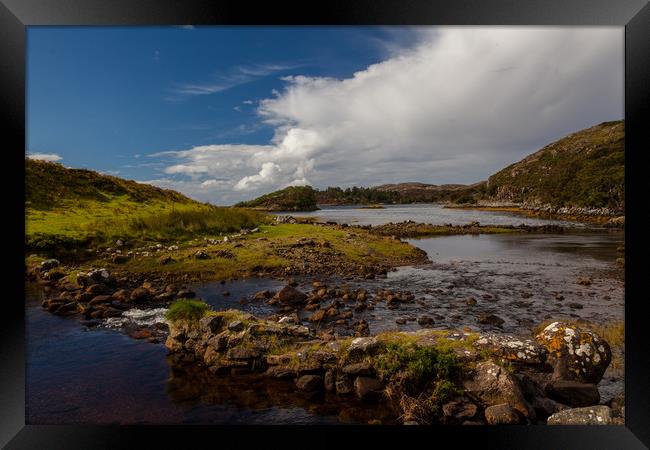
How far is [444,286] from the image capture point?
472 inches

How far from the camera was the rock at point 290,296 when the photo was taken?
396 inches

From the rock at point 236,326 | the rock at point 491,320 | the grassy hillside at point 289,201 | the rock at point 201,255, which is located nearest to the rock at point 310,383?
the rock at point 236,326

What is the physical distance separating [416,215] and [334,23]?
15.9m

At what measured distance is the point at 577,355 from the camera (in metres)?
5.95

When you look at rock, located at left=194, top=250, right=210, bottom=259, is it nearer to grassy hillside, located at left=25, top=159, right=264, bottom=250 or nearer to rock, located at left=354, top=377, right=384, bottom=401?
grassy hillside, located at left=25, top=159, right=264, bottom=250

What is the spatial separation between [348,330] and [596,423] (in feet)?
16.3

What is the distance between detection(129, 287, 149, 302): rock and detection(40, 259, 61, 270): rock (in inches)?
167

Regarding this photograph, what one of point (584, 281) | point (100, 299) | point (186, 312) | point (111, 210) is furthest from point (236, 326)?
point (111, 210)

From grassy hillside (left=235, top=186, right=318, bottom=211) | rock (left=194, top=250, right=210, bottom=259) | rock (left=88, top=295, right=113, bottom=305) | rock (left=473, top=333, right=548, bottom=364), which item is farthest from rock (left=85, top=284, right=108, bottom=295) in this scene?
rock (left=473, top=333, right=548, bottom=364)

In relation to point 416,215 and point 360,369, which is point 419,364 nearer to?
point 360,369

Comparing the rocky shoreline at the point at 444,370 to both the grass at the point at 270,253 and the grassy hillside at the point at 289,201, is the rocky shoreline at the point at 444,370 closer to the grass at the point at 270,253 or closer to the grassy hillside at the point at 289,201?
the grass at the point at 270,253

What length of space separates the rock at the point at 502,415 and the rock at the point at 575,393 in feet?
3.71

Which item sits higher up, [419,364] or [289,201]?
[289,201]

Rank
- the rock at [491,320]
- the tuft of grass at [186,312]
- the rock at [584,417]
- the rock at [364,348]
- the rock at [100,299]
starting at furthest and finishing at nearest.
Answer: the rock at [100,299], the rock at [491,320], the tuft of grass at [186,312], the rock at [364,348], the rock at [584,417]
